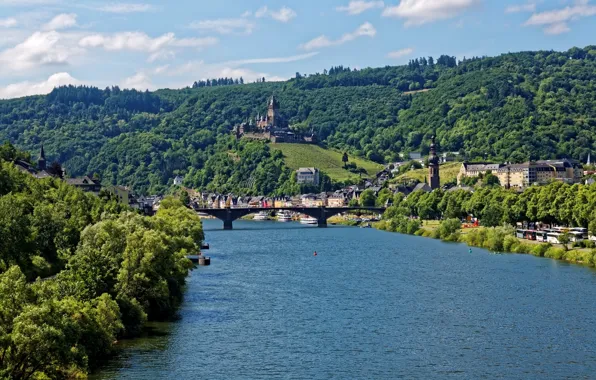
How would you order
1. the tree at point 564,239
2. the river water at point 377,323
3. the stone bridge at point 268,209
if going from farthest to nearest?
1. the stone bridge at point 268,209
2. the tree at point 564,239
3. the river water at point 377,323

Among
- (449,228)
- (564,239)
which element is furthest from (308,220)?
(564,239)

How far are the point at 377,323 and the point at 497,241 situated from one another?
47.5m

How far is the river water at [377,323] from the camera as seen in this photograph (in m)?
41.9

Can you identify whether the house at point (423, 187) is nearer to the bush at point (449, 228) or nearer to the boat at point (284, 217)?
the boat at point (284, 217)

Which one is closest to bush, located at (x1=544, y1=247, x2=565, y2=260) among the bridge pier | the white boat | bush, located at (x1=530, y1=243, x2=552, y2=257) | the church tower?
bush, located at (x1=530, y1=243, x2=552, y2=257)

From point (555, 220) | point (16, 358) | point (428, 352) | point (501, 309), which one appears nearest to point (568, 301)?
point (501, 309)

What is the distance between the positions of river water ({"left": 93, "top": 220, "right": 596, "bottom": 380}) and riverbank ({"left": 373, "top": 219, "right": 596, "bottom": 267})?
7.99 ft

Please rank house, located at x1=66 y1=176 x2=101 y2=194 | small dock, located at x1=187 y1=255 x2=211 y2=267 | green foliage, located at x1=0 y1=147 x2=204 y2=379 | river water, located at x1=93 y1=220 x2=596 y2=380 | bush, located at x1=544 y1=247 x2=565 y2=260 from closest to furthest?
green foliage, located at x1=0 y1=147 x2=204 y2=379, river water, located at x1=93 y1=220 x2=596 y2=380, small dock, located at x1=187 y1=255 x2=211 y2=267, bush, located at x1=544 y1=247 x2=565 y2=260, house, located at x1=66 y1=176 x2=101 y2=194

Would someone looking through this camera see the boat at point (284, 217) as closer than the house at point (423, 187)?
No

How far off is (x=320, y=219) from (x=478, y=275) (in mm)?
87533

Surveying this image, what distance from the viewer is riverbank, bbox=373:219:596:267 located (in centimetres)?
8294

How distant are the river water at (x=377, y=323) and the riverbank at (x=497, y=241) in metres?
2.44

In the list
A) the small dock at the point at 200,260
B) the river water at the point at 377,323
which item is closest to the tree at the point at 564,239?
the river water at the point at 377,323

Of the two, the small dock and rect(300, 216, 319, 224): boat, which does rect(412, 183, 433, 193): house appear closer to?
rect(300, 216, 319, 224): boat
